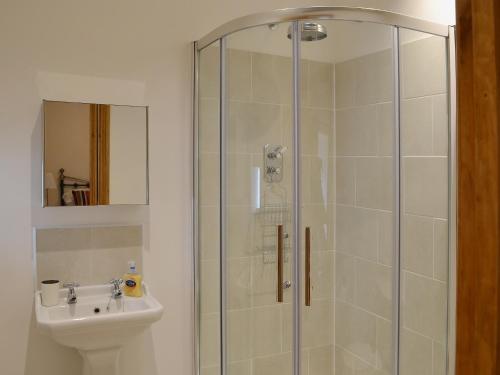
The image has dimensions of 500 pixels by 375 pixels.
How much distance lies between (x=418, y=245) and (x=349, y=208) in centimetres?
39

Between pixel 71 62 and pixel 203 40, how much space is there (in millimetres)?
663

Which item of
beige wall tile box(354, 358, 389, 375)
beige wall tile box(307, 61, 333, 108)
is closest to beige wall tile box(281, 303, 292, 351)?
beige wall tile box(354, 358, 389, 375)

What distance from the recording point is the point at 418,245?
7.87ft

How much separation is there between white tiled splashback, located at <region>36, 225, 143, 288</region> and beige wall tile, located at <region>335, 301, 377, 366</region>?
105 centimetres

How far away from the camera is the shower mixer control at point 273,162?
2291 millimetres

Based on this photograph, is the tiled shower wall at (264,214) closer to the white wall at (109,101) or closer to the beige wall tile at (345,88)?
the beige wall tile at (345,88)

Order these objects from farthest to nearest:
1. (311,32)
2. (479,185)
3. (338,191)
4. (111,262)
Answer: (111,262) < (338,191) < (311,32) < (479,185)

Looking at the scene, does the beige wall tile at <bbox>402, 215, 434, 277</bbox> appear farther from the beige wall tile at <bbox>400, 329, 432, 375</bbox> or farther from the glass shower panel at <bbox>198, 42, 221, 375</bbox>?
the glass shower panel at <bbox>198, 42, 221, 375</bbox>

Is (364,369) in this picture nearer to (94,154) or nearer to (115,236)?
(115,236)

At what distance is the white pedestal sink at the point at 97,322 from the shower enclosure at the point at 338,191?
Answer: 48 centimetres

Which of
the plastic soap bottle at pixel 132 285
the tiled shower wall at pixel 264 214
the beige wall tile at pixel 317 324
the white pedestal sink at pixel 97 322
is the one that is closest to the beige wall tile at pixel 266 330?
the tiled shower wall at pixel 264 214

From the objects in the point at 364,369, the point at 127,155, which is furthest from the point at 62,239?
the point at 364,369

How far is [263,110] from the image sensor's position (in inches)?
91.4

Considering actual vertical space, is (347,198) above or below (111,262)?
above
